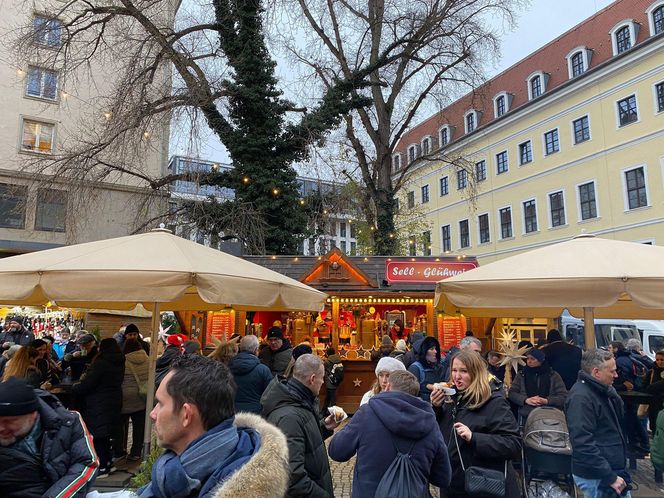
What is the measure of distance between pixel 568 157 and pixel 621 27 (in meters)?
7.51

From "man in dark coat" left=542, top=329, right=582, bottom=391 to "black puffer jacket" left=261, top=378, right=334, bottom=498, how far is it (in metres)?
3.43

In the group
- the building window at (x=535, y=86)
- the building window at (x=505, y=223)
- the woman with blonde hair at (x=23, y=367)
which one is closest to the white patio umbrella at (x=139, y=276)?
the woman with blonde hair at (x=23, y=367)

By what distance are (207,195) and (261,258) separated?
385cm

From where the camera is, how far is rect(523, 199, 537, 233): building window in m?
30.2

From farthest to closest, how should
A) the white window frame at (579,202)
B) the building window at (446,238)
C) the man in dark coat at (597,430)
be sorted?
the building window at (446,238), the white window frame at (579,202), the man in dark coat at (597,430)

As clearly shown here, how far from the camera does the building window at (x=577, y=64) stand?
28.1 metres

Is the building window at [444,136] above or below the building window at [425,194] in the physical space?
above

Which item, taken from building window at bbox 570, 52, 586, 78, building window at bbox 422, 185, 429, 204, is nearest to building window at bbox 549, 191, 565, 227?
building window at bbox 570, 52, 586, 78

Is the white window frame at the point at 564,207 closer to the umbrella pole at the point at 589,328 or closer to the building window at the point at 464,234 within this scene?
the building window at the point at 464,234

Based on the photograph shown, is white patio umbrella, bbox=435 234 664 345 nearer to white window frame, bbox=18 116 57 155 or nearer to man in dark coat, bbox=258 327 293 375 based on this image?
man in dark coat, bbox=258 327 293 375

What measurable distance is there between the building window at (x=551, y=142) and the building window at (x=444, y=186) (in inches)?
382

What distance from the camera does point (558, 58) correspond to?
30562 mm

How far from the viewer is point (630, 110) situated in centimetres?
2412

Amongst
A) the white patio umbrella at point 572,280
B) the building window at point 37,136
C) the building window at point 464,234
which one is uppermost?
the building window at point 37,136
